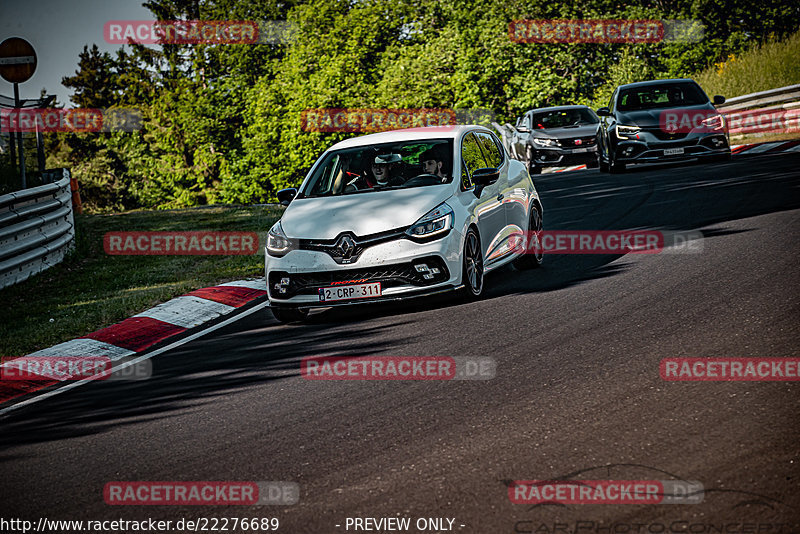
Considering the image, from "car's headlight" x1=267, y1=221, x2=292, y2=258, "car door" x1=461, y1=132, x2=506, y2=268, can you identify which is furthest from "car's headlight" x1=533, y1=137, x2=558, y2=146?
"car's headlight" x1=267, y1=221, x2=292, y2=258

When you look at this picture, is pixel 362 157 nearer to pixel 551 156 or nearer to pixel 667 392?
pixel 667 392

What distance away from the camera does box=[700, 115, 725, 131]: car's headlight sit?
18844 mm

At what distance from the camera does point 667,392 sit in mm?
5477

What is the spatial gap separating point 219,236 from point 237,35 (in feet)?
167

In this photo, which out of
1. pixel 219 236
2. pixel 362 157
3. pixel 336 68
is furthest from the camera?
pixel 336 68

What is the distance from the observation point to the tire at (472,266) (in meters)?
8.84

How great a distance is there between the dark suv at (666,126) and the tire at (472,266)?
10.8 m

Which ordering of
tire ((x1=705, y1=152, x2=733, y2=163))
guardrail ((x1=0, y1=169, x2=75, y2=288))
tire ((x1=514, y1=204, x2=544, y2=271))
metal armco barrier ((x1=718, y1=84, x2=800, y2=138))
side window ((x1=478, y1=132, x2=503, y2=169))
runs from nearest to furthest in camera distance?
side window ((x1=478, y1=132, x2=503, y2=169)), tire ((x1=514, y1=204, x2=544, y2=271)), guardrail ((x1=0, y1=169, x2=75, y2=288)), tire ((x1=705, y1=152, x2=733, y2=163)), metal armco barrier ((x1=718, y1=84, x2=800, y2=138))

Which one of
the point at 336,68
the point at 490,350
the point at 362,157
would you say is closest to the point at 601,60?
the point at 336,68

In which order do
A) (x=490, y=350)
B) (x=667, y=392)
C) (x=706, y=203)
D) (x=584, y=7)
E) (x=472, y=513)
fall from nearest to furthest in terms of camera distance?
1. (x=472, y=513)
2. (x=667, y=392)
3. (x=490, y=350)
4. (x=706, y=203)
5. (x=584, y=7)

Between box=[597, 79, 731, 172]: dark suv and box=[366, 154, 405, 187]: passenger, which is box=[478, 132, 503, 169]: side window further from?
box=[597, 79, 731, 172]: dark suv

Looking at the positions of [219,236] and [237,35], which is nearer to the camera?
[219,236]

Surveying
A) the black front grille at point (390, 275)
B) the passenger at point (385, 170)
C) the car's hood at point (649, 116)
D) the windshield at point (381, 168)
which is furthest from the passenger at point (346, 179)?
the car's hood at point (649, 116)

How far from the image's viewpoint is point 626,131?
19.2 metres
